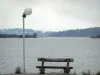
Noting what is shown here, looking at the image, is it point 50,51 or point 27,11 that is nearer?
point 27,11

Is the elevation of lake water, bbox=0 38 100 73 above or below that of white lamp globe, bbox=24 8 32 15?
below

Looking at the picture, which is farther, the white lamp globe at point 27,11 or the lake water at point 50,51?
the lake water at point 50,51

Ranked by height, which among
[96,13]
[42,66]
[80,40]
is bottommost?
[42,66]

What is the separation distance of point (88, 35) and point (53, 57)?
0.91m

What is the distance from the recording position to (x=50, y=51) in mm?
7816

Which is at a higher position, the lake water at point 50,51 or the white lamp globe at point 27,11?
the white lamp globe at point 27,11

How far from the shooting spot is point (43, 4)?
25.6ft

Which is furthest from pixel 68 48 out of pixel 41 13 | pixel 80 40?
pixel 41 13

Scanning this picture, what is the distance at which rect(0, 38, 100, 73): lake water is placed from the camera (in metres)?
7.79

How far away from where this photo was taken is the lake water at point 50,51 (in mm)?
7785

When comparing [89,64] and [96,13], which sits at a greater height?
[96,13]

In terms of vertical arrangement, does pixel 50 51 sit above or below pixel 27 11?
below

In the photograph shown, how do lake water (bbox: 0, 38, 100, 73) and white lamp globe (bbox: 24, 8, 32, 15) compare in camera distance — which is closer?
white lamp globe (bbox: 24, 8, 32, 15)

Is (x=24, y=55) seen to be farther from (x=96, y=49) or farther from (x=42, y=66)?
(x=96, y=49)
